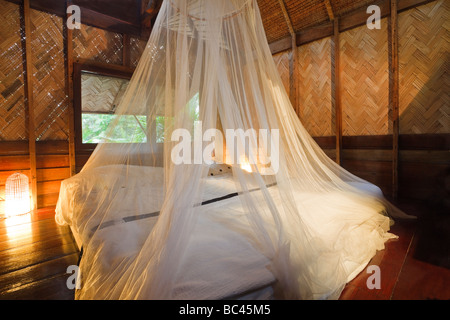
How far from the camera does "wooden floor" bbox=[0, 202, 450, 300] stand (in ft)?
4.38

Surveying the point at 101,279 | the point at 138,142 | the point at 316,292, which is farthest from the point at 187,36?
the point at 316,292

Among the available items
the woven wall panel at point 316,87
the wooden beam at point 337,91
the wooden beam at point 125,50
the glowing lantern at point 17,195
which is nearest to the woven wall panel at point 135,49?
the wooden beam at point 125,50

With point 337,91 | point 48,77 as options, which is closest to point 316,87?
point 337,91

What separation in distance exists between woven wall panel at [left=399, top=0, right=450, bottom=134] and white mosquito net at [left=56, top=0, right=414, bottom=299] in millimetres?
1463

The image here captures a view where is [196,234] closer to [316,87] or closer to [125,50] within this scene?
[316,87]

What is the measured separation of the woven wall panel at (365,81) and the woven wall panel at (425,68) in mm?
199

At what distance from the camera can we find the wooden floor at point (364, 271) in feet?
4.38

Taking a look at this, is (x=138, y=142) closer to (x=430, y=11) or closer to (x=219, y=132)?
(x=219, y=132)

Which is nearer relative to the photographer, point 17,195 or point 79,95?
point 17,195

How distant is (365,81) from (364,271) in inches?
112

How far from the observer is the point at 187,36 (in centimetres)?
150

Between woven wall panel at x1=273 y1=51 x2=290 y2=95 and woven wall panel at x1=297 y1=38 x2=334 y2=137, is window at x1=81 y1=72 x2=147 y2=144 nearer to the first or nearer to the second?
woven wall panel at x1=273 y1=51 x2=290 y2=95

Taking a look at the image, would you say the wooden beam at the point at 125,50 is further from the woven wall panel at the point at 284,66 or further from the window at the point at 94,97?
the woven wall panel at the point at 284,66

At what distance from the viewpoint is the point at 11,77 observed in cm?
291
